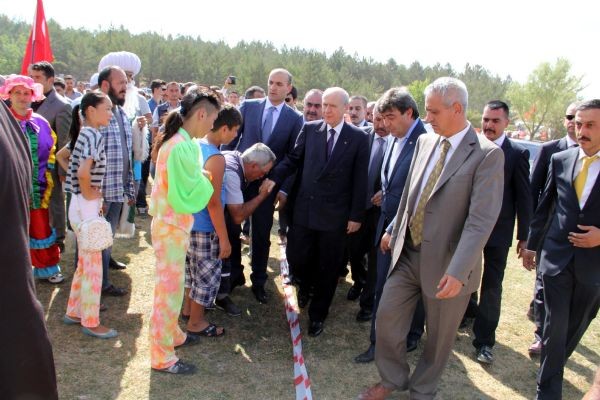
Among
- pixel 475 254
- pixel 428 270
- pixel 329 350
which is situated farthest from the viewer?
pixel 329 350

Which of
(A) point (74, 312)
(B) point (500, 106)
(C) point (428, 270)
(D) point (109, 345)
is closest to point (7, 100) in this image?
(A) point (74, 312)

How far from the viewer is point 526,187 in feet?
12.9

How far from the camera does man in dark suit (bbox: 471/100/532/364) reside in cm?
394

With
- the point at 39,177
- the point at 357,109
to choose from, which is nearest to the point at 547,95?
the point at 357,109

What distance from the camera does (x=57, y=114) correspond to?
17.0 feet

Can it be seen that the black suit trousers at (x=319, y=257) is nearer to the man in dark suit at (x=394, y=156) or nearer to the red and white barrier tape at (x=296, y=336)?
the red and white barrier tape at (x=296, y=336)

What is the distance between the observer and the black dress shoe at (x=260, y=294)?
489 centimetres

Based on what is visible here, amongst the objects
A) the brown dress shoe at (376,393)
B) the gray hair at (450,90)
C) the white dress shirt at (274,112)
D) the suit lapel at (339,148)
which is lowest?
the brown dress shoe at (376,393)

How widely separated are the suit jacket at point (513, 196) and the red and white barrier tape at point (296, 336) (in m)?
1.85

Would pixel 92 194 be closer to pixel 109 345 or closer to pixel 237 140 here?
pixel 109 345

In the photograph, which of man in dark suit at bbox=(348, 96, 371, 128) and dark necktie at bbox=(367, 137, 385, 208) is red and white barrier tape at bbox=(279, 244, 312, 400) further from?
man in dark suit at bbox=(348, 96, 371, 128)

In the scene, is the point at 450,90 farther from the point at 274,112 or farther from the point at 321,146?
the point at 274,112

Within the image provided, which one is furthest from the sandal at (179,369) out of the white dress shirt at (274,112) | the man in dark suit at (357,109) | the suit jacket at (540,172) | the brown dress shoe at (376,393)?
the man in dark suit at (357,109)

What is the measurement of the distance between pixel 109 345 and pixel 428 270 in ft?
8.43
